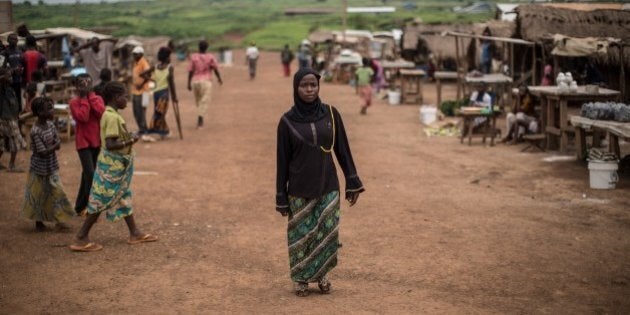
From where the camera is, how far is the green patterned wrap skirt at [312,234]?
6250mm

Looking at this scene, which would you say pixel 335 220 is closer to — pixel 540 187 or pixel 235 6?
pixel 540 187

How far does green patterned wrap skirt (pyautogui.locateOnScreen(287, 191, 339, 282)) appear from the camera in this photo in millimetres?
6250

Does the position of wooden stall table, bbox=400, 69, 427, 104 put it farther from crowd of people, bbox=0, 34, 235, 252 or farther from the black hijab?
the black hijab

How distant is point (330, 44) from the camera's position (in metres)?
42.8

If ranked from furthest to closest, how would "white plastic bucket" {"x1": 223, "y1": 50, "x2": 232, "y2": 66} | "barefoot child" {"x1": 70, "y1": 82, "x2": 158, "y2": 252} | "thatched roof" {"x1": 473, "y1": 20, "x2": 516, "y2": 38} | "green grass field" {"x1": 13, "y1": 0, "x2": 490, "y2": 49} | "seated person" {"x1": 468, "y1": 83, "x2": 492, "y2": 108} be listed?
1. "green grass field" {"x1": 13, "y1": 0, "x2": 490, "y2": 49}
2. "white plastic bucket" {"x1": 223, "y1": 50, "x2": 232, "y2": 66}
3. "thatched roof" {"x1": 473, "y1": 20, "x2": 516, "y2": 38}
4. "seated person" {"x1": 468, "y1": 83, "x2": 492, "y2": 108}
5. "barefoot child" {"x1": 70, "y1": 82, "x2": 158, "y2": 252}

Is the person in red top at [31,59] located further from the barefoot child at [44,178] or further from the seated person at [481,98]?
the seated person at [481,98]

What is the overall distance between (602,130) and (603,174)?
1.14m

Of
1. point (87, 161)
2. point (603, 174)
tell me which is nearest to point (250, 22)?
point (603, 174)

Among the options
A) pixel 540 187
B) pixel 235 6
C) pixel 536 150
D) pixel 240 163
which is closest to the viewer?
pixel 540 187

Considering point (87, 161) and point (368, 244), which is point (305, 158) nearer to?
point (368, 244)

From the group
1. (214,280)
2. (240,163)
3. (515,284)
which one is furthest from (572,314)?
(240,163)

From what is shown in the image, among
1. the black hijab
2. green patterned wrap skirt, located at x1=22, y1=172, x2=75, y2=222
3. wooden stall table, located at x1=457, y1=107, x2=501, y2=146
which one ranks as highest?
the black hijab

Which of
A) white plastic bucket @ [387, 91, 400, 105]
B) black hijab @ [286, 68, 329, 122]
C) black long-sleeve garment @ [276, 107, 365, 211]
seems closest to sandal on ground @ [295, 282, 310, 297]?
black long-sleeve garment @ [276, 107, 365, 211]

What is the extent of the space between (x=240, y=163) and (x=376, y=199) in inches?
142
